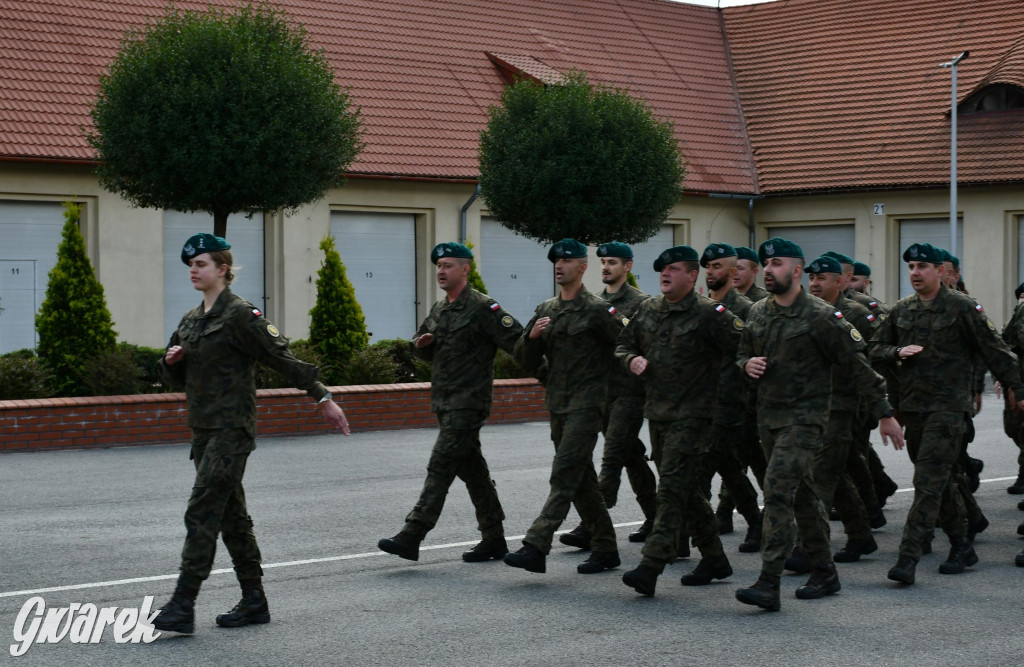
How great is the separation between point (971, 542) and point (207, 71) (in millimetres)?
12392

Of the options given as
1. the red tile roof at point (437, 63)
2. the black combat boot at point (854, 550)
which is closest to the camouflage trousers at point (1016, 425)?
the black combat boot at point (854, 550)

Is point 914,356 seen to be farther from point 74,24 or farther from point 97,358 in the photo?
point 74,24

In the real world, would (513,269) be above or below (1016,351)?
above

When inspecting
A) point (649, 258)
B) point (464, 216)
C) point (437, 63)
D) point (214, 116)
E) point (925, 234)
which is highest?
point (437, 63)

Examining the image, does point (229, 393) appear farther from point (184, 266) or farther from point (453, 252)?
point (184, 266)

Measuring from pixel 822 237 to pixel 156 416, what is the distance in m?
19.7

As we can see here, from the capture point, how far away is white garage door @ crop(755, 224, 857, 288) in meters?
32.1

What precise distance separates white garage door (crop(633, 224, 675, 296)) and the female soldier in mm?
23281

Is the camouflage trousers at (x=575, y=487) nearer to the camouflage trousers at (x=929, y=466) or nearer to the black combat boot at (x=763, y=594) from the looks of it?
the black combat boot at (x=763, y=594)

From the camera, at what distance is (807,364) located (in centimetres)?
815

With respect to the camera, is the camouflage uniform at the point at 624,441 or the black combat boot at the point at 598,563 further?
the camouflage uniform at the point at 624,441

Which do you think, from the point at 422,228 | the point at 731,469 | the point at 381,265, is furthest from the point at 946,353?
the point at 422,228

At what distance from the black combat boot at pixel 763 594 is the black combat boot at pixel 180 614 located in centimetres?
289

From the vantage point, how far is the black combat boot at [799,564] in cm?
903
